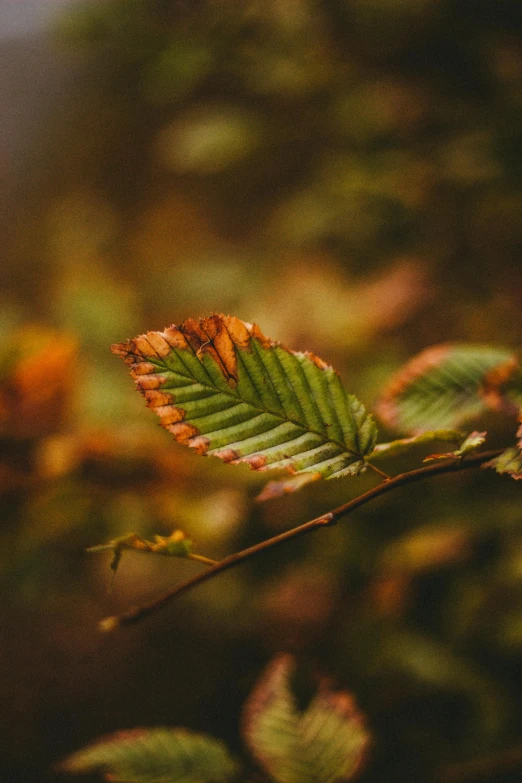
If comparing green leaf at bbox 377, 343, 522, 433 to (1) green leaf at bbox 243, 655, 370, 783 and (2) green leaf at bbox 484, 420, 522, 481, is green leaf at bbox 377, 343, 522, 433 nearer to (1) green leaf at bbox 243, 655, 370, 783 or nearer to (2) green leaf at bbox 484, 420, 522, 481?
(2) green leaf at bbox 484, 420, 522, 481

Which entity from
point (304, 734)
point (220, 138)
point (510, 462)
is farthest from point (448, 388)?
point (220, 138)

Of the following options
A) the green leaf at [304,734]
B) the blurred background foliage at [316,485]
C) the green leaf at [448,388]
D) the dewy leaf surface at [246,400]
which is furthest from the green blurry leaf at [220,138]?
the green leaf at [304,734]

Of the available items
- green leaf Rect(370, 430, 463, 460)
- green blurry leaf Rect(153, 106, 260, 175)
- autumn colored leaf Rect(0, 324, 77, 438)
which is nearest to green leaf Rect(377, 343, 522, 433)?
green leaf Rect(370, 430, 463, 460)

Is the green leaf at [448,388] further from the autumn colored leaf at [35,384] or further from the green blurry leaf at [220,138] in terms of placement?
the green blurry leaf at [220,138]

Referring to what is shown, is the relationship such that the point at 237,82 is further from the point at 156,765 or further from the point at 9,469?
the point at 156,765

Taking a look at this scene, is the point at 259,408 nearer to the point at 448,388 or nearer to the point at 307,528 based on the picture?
the point at 307,528

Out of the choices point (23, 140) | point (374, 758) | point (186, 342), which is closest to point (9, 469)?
point (186, 342)

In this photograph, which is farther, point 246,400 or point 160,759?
point 160,759
